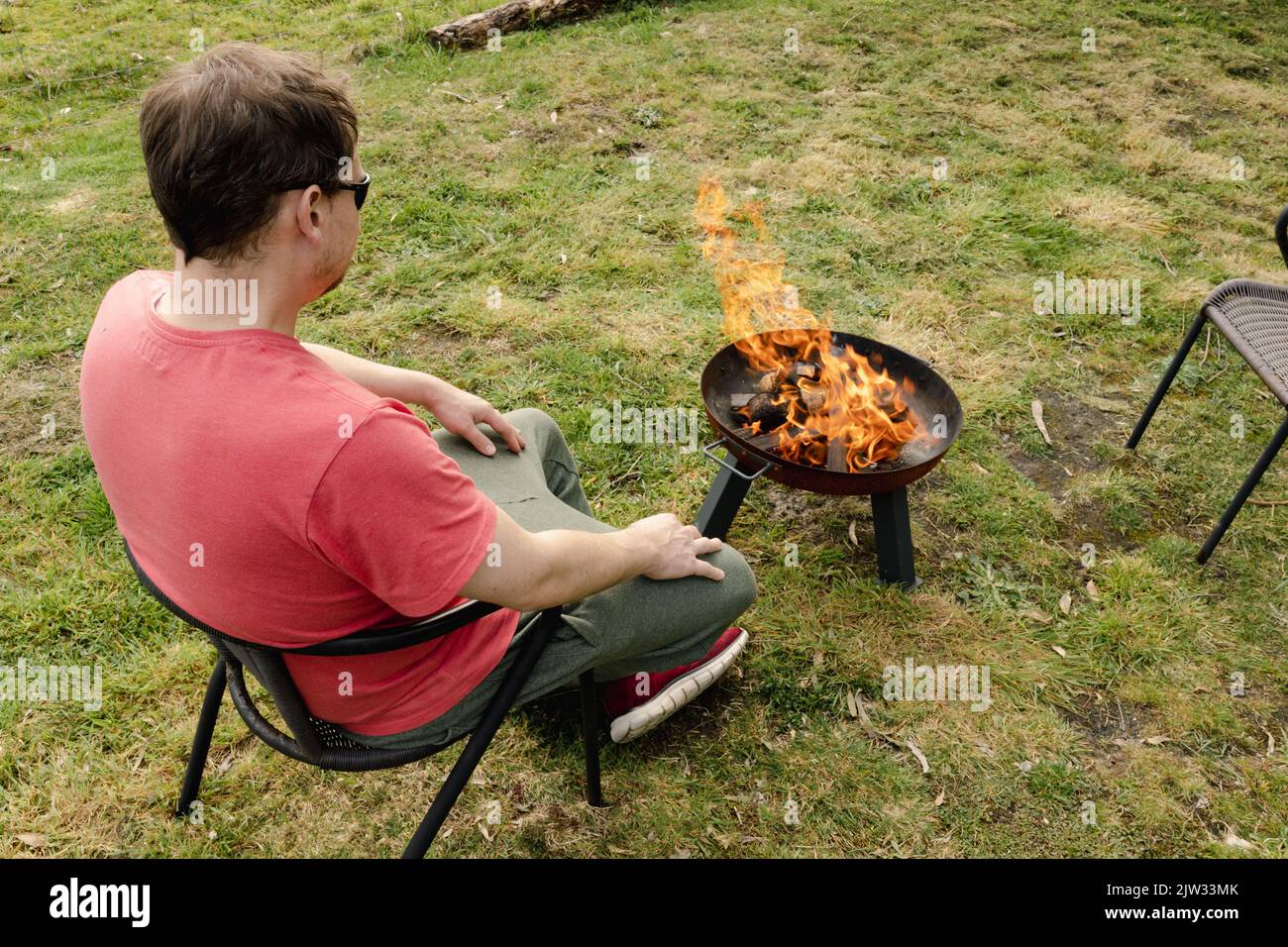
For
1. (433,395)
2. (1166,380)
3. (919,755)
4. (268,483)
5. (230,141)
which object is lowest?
(919,755)

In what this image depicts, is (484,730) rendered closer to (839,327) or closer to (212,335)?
(212,335)

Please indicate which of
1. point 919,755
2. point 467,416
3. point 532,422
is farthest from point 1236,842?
point 467,416

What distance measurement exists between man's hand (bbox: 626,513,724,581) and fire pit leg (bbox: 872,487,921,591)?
3.54 ft

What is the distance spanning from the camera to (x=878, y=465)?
9.57 feet

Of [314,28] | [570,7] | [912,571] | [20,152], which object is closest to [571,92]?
[570,7]

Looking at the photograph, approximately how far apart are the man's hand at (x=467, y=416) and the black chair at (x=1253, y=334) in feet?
8.53

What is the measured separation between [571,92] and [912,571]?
189 inches

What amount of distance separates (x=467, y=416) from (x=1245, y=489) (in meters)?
2.75

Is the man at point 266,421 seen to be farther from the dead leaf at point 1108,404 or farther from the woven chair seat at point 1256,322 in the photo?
the dead leaf at point 1108,404

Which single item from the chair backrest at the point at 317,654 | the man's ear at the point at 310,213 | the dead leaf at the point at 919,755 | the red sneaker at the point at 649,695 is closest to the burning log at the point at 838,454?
the red sneaker at the point at 649,695

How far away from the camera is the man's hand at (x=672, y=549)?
2049 mm

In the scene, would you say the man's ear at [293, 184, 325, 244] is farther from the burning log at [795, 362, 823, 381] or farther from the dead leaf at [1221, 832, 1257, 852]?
the dead leaf at [1221, 832, 1257, 852]

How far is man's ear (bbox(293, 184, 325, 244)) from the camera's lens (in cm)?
150
